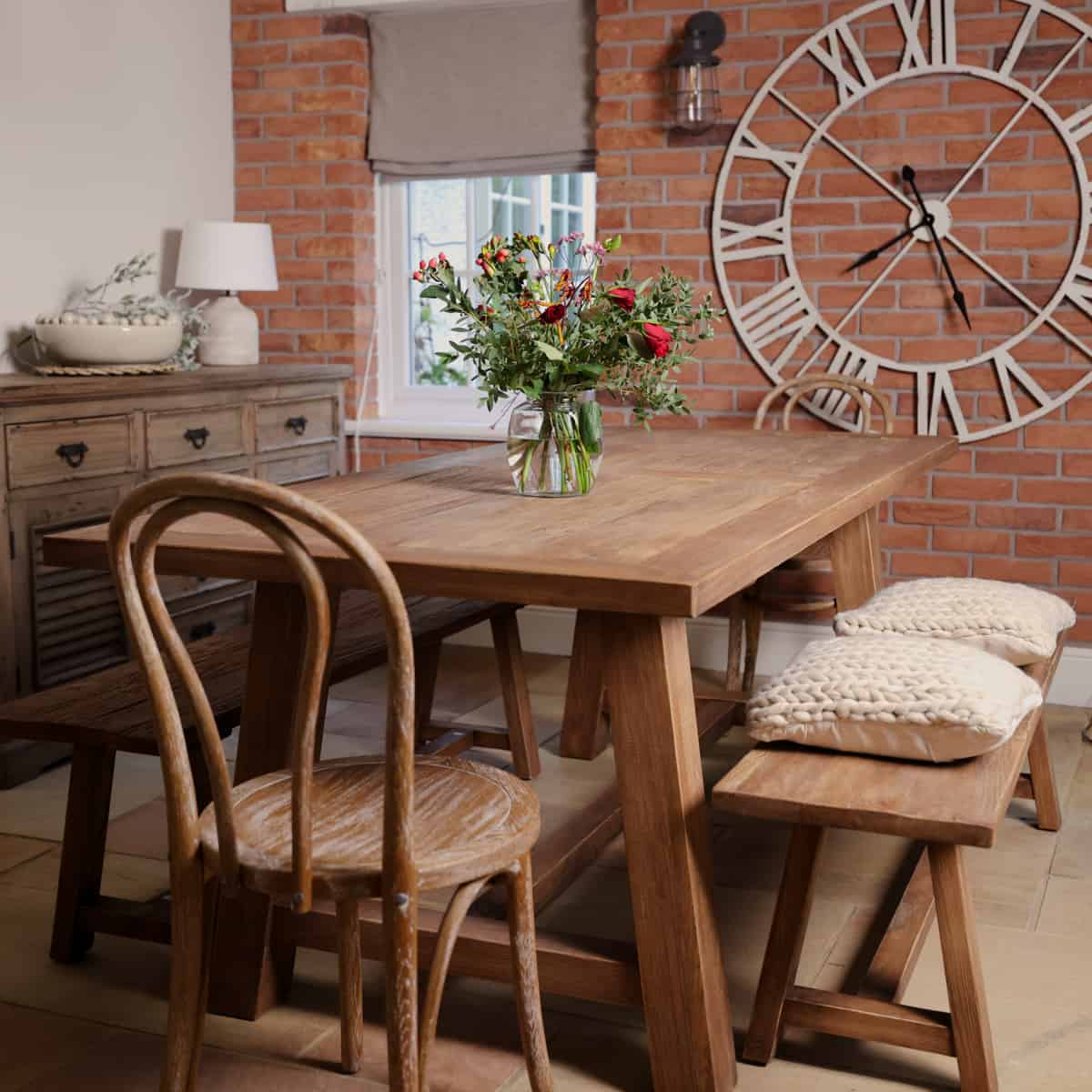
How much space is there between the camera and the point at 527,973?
1.84m

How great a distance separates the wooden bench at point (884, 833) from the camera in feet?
5.91

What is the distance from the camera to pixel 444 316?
480cm

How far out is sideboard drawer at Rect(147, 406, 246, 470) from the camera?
3.71 meters

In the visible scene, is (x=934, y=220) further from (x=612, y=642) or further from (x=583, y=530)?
(x=612, y=642)

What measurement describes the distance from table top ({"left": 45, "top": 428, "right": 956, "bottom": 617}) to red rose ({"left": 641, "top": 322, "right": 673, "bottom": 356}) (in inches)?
10.0

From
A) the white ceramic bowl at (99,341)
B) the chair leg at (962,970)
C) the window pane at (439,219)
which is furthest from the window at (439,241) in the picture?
the chair leg at (962,970)

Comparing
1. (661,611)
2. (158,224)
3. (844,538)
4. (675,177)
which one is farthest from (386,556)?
(158,224)

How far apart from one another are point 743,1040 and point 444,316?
3.11 metres

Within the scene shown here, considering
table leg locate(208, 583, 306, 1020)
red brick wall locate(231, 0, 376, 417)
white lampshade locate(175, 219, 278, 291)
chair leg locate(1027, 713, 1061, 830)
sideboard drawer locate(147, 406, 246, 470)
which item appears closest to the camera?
table leg locate(208, 583, 306, 1020)

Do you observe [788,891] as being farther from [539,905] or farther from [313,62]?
A: [313,62]

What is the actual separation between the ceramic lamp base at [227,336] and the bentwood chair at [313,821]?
281 centimetres

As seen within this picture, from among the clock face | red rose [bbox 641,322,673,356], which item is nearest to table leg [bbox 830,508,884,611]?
the clock face

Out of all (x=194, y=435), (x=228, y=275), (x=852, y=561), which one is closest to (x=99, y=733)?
(x=194, y=435)

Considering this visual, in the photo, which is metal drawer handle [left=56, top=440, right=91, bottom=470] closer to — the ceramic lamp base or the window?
the ceramic lamp base
